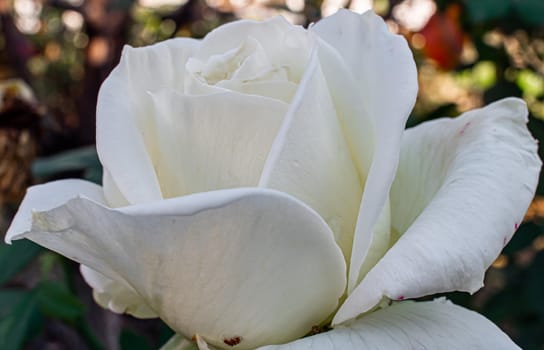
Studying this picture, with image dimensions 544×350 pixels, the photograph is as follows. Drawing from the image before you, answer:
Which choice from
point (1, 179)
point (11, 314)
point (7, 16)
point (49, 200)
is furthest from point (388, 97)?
point (7, 16)

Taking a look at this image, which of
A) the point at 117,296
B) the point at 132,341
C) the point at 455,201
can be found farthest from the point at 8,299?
the point at 455,201

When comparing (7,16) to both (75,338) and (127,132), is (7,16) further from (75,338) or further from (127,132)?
(127,132)

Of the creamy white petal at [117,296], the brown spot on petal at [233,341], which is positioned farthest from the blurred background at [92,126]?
the brown spot on petal at [233,341]

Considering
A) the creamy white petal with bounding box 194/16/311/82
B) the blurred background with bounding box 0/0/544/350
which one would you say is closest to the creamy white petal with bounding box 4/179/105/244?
the creamy white petal with bounding box 194/16/311/82

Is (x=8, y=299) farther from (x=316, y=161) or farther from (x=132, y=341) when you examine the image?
(x=316, y=161)

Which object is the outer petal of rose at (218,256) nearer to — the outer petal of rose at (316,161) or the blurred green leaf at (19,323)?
the outer petal of rose at (316,161)

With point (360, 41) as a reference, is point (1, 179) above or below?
below
